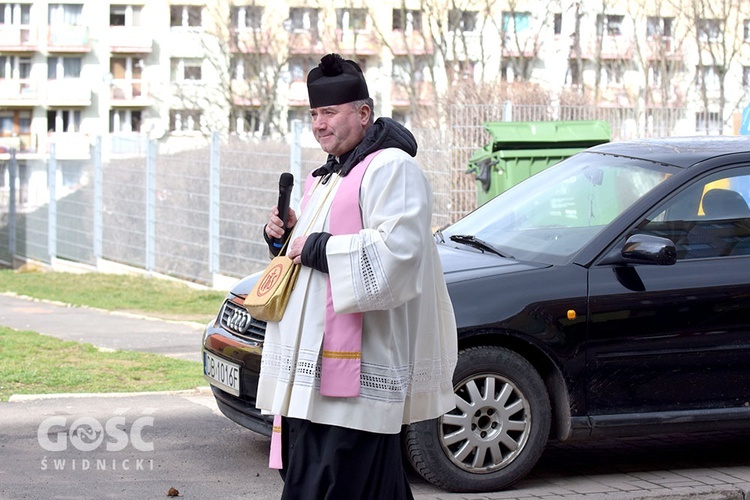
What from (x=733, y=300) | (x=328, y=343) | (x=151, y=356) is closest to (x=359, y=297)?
(x=328, y=343)

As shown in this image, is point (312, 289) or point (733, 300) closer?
point (312, 289)

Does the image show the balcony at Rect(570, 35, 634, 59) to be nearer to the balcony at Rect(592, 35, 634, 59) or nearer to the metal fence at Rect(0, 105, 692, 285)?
the balcony at Rect(592, 35, 634, 59)

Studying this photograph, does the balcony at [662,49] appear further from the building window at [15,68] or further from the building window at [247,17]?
the building window at [15,68]

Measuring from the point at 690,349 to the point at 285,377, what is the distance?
8.57 feet

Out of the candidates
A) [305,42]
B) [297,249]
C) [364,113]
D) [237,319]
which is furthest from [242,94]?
[297,249]

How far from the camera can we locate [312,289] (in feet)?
13.9

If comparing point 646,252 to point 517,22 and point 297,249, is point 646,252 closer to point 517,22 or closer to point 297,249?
point 297,249

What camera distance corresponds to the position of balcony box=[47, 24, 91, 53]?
59.2 m

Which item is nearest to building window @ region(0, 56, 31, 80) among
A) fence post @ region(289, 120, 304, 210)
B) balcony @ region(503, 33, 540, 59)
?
balcony @ region(503, 33, 540, 59)

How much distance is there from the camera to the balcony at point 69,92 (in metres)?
60.1

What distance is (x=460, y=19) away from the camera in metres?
44.1

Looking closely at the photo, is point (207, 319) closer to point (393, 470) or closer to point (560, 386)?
point (560, 386)

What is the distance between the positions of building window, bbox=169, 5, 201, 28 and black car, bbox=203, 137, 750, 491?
170 ft

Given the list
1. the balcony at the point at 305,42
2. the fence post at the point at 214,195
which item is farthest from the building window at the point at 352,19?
the fence post at the point at 214,195
